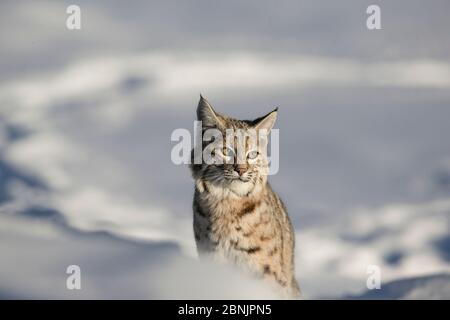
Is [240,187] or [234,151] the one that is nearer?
[234,151]

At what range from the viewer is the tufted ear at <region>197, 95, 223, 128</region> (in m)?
8.86

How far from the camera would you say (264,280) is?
28.7 feet

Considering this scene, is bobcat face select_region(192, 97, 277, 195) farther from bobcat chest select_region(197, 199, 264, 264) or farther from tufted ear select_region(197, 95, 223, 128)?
bobcat chest select_region(197, 199, 264, 264)

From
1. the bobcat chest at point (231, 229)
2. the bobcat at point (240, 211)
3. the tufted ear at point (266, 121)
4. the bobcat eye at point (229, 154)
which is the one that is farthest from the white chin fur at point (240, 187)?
the tufted ear at point (266, 121)

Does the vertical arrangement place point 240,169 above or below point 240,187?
above

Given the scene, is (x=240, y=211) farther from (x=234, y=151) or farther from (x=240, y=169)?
(x=234, y=151)

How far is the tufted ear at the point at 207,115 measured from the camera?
886cm

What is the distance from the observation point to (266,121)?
9008mm

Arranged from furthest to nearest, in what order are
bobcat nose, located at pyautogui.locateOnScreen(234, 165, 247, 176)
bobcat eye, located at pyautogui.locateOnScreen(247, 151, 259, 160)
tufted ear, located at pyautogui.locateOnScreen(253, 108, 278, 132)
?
1. tufted ear, located at pyautogui.locateOnScreen(253, 108, 278, 132)
2. bobcat eye, located at pyautogui.locateOnScreen(247, 151, 259, 160)
3. bobcat nose, located at pyautogui.locateOnScreen(234, 165, 247, 176)

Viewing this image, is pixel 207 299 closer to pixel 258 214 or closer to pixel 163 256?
pixel 163 256

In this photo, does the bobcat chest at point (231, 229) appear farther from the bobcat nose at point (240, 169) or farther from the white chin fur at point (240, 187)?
the bobcat nose at point (240, 169)

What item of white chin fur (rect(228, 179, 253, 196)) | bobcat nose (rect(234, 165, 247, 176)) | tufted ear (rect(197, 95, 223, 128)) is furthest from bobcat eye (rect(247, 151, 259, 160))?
tufted ear (rect(197, 95, 223, 128))

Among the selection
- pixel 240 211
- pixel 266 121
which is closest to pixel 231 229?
pixel 240 211

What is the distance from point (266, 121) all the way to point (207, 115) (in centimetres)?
72
